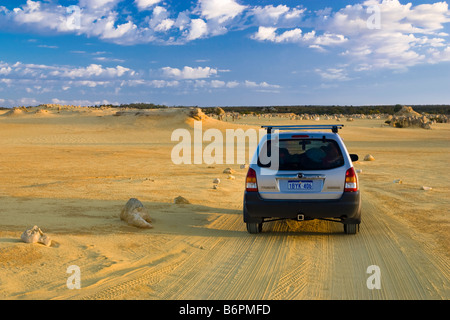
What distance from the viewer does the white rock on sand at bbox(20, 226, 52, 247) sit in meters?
6.60

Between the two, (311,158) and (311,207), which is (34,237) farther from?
(311,158)

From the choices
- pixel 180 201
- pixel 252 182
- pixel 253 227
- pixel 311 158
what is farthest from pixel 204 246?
pixel 180 201

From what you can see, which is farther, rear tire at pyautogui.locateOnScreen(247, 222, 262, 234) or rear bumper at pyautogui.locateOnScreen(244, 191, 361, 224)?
rear tire at pyautogui.locateOnScreen(247, 222, 262, 234)

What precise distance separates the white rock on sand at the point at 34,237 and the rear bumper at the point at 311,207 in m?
3.08

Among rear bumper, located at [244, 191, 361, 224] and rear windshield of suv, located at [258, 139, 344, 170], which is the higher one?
rear windshield of suv, located at [258, 139, 344, 170]

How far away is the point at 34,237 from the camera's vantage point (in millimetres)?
6621

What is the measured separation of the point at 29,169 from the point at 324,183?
526 inches

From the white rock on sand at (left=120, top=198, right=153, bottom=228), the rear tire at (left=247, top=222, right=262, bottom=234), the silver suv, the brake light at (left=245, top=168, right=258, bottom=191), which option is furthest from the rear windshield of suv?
the white rock on sand at (left=120, top=198, right=153, bottom=228)

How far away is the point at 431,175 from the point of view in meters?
16.5

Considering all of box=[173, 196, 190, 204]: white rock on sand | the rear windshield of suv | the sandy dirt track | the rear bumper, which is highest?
the rear windshield of suv

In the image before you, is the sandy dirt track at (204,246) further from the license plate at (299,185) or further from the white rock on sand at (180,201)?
the license plate at (299,185)

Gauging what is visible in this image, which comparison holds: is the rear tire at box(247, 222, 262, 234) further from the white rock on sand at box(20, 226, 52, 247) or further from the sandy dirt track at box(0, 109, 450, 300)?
the white rock on sand at box(20, 226, 52, 247)
